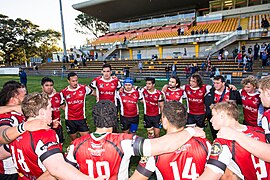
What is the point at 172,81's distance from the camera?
602 centimetres

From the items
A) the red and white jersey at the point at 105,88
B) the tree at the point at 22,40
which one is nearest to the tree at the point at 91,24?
the tree at the point at 22,40

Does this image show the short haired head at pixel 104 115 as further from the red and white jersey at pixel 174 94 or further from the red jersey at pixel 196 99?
the red jersey at pixel 196 99

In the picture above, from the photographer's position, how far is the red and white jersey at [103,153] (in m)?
2.11

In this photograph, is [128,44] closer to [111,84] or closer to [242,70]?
[242,70]

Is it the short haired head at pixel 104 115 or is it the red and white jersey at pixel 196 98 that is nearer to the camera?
the short haired head at pixel 104 115

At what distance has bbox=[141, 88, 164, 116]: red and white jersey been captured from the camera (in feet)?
19.7

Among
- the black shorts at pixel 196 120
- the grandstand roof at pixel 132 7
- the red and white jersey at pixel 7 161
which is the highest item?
the grandstand roof at pixel 132 7

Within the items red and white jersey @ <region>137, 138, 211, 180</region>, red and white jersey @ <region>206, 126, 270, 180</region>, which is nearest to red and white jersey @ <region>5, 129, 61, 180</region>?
red and white jersey @ <region>137, 138, 211, 180</region>

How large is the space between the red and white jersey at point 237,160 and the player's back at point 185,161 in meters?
0.17

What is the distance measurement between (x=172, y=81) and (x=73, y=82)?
9.45ft

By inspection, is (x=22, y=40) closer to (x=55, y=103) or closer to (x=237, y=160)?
(x=55, y=103)

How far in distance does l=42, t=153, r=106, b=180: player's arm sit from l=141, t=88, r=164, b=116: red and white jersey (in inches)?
169

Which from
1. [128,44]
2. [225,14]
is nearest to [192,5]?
[225,14]

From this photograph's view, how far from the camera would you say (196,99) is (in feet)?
19.5
